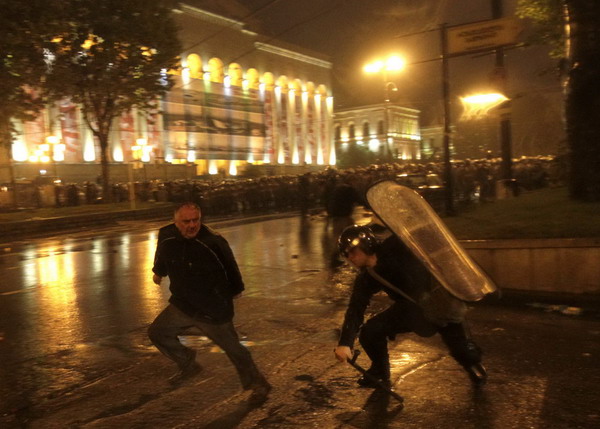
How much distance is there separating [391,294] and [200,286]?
4.64ft

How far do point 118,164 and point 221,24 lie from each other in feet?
65.3

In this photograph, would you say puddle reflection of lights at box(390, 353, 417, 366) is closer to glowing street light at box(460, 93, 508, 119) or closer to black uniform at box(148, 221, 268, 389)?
black uniform at box(148, 221, 268, 389)

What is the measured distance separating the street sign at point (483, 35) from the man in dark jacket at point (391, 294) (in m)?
8.51

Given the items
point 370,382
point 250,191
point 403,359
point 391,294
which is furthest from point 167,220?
point 391,294

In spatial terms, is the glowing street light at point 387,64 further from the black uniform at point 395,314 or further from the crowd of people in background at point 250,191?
the black uniform at point 395,314

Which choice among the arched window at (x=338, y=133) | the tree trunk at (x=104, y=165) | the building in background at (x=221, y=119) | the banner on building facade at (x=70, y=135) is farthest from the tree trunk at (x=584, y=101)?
the arched window at (x=338, y=133)

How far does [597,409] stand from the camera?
427 centimetres

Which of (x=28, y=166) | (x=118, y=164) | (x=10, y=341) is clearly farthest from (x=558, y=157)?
(x=118, y=164)

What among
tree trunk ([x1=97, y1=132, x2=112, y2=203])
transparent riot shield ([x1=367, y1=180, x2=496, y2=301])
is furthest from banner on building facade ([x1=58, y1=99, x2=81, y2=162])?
transparent riot shield ([x1=367, y1=180, x2=496, y2=301])

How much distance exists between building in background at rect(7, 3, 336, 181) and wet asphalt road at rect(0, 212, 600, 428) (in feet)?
104

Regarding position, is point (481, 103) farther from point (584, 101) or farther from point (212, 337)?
point (212, 337)

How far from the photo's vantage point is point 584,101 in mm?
9633

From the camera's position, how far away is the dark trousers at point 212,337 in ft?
15.4

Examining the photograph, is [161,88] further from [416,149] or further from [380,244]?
[416,149]
